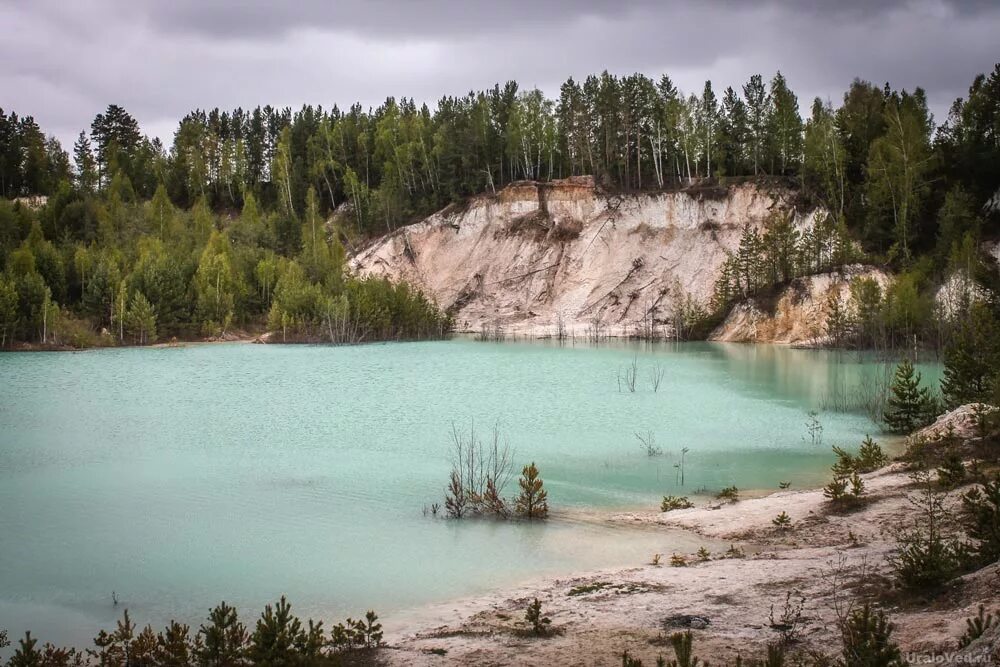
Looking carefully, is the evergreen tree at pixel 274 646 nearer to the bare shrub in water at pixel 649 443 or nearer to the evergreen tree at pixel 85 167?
the bare shrub in water at pixel 649 443

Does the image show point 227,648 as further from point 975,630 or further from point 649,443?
point 649,443

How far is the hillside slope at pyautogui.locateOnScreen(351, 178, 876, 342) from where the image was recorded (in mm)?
76188

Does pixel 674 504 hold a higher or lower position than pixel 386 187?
lower

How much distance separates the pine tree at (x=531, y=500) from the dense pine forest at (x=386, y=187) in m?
44.9

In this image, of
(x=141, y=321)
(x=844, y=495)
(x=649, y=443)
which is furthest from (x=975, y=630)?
(x=141, y=321)

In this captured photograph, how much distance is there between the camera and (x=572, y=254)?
82125 millimetres

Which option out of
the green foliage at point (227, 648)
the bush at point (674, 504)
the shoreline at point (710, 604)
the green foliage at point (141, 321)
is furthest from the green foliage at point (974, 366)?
the green foliage at point (141, 321)

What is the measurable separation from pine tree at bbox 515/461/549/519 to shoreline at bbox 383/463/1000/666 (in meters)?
2.55

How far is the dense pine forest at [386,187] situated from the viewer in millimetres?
64062

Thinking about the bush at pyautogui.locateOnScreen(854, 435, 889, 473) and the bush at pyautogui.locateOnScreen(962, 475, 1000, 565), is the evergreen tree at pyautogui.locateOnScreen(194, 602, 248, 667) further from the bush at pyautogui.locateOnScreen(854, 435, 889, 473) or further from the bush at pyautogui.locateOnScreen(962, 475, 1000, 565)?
the bush at pyautogui.locateOnScreen(854, 435, 889, 473)

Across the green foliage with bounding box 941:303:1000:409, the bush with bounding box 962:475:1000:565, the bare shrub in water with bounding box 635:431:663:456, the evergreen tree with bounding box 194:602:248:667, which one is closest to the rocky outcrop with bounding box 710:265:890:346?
the green foliage with bounding box 941:303:1000:409

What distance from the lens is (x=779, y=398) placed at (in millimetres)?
30734

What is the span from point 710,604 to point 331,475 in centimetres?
1091

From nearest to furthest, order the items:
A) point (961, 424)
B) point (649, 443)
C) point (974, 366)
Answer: point (961, 424)
point (974, 366)
point (649, 443)
